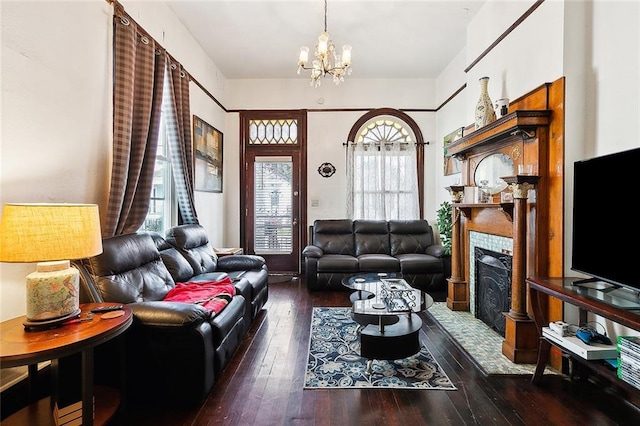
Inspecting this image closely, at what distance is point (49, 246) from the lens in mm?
1438

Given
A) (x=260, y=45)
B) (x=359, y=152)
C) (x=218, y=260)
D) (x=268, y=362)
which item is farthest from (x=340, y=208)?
(x=268, y=362)

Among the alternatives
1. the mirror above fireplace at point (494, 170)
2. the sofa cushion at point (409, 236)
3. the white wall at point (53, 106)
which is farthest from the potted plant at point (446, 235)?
the white wall at point (53, 106)

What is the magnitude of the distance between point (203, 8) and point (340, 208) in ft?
11.5

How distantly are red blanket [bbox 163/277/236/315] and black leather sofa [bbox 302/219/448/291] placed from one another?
192cm

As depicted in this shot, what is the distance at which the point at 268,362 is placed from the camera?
2.51 meters

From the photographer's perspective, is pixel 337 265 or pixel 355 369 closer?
pixel 355 369

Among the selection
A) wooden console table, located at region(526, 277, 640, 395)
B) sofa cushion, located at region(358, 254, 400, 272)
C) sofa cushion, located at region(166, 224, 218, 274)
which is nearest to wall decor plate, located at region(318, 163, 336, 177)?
sofa cushion, located at region(358, 254, 400, 272)

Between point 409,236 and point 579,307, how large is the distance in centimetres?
329

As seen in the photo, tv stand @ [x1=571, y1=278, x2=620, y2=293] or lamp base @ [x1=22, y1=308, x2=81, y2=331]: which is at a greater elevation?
tv stand @ [x1=571, y1=278, x2=620, y2=293]

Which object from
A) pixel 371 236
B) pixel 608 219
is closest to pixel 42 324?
pixel 608 219

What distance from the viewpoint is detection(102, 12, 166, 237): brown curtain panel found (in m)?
2.52

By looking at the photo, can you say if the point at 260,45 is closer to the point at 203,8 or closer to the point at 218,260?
the point at 203,8

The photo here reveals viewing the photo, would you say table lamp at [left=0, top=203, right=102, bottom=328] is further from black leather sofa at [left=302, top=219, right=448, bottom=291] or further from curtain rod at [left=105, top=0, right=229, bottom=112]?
black leather sofa at [left=302, top=219, right=448, bottom=291]

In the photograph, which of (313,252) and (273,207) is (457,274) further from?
(273,207)
